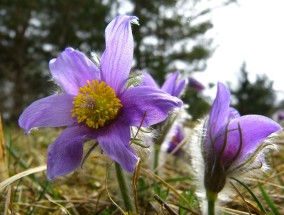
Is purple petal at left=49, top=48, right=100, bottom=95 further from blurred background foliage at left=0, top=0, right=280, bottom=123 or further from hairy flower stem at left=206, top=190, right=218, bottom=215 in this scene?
blurred background foliage at left=0, top=0, right=280, bottom=123

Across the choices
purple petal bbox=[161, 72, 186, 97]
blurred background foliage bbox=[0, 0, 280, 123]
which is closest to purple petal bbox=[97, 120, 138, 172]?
purple petal bbox=[161, 72, 186, 97]

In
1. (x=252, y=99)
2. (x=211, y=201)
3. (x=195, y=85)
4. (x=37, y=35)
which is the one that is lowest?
(x=252, y=99)

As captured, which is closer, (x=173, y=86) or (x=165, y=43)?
(x=173, y=86)

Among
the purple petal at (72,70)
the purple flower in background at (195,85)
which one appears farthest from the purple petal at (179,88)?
the purple flower in background at (195,85)

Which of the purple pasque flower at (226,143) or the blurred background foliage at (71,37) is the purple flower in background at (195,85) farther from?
the blurred background foliage at (71,37)

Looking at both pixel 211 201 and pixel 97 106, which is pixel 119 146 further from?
pixel 211 201

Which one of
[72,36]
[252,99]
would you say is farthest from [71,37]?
[252,99]

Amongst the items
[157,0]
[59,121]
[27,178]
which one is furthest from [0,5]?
[59,121]
